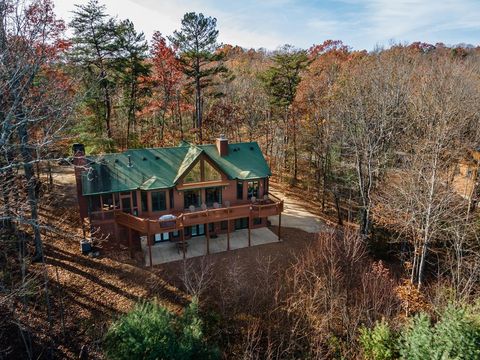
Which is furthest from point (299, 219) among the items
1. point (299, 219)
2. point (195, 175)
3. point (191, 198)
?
point (195, 175)

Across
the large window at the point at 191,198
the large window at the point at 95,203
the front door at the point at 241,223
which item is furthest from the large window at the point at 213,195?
the large window at the point at 95,203

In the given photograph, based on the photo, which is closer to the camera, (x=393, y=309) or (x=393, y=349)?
(x=393, y=349)

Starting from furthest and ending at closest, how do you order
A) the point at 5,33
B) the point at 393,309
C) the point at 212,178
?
1. the point at 212,178
2. the point at 393,309
3. the point at 5,33

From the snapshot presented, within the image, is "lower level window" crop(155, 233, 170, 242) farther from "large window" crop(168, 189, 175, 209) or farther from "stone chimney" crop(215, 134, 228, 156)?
"stone chimney" crop(215, 134, 228, 156)

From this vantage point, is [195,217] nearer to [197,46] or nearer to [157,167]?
[157,167]

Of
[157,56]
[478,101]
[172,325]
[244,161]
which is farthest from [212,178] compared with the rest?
[478,101]

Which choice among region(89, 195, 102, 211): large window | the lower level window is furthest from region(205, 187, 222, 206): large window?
region(89, 195, 102, 211): large window

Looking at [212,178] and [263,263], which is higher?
[212,178]

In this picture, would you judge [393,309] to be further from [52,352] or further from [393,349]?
[52,352]
